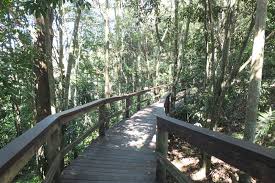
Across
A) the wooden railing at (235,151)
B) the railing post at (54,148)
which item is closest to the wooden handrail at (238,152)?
the wooden railing at (235,151)

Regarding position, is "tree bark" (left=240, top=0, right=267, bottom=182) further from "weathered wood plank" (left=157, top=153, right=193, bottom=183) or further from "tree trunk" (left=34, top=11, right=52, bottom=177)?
"tree trunk" (left=34, top=11, right=52, bottom=177)

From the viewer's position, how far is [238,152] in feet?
7.23

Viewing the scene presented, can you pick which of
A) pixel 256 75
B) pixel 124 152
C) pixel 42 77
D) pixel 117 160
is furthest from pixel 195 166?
pixel 42 77

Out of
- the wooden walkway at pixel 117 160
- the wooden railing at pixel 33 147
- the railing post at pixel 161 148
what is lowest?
the wooden walkway at pixel 117 160

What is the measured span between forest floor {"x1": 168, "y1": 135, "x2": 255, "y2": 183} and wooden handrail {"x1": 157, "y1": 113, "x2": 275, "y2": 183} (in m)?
5.93

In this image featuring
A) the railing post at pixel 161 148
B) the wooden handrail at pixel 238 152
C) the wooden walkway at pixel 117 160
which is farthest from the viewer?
the wooden walkway at pixel 117 160

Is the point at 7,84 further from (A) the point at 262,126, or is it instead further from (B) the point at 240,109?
(B) the point at 240,109

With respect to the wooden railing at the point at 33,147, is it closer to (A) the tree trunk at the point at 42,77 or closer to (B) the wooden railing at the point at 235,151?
(B) the wooden railing at the point at 235,151

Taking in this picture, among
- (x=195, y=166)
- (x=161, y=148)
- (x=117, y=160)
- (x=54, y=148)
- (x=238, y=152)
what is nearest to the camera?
(x=238, y=152)

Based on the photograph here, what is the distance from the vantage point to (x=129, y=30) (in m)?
36.8

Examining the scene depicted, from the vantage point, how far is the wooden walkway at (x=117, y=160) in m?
4.93

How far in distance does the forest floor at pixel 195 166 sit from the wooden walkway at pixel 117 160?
1608mm

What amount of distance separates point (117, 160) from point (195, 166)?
518cm

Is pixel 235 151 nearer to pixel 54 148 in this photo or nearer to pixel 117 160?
pixel 54 148
